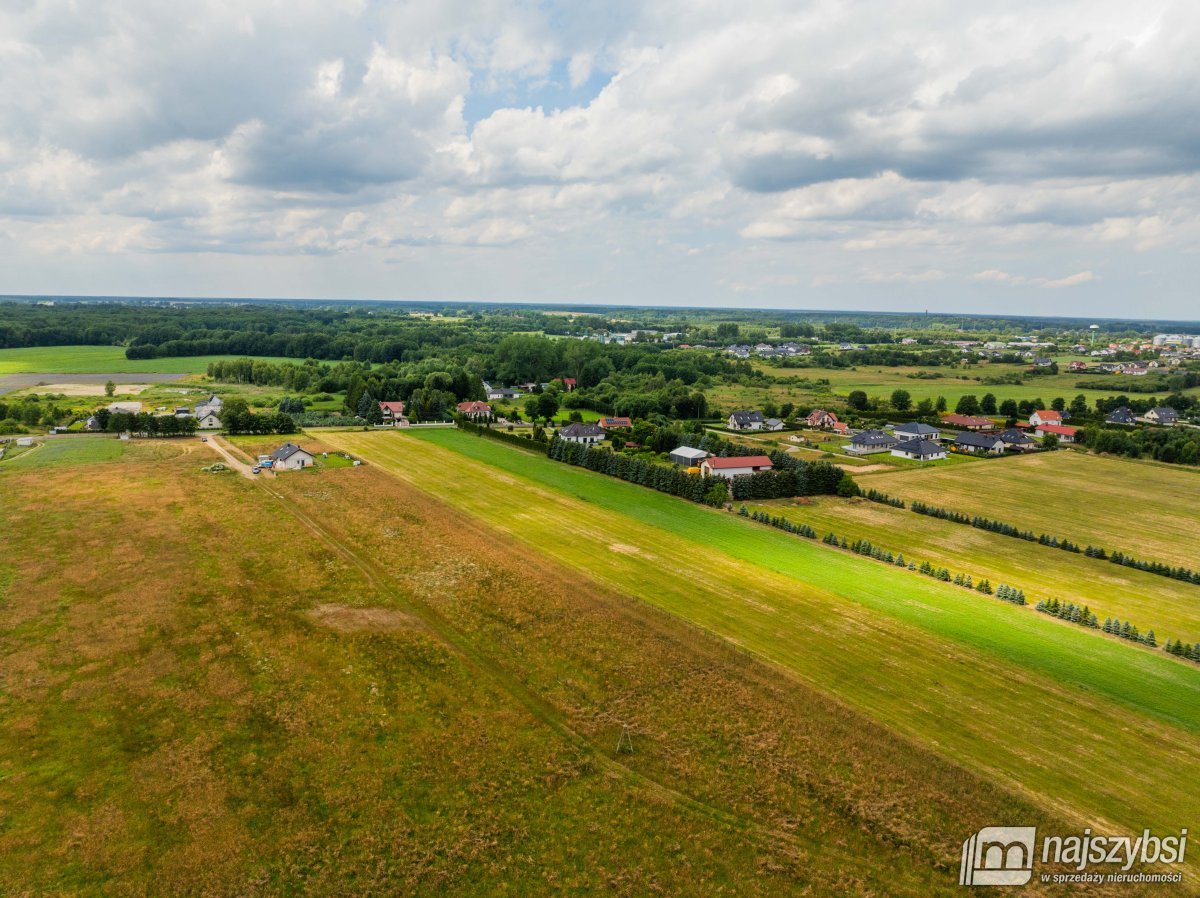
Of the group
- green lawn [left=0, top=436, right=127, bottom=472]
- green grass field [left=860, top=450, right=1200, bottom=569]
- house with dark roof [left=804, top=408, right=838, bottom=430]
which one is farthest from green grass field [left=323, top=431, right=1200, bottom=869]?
house with dark roof [left=804, top=408, right=838, bottom=430]

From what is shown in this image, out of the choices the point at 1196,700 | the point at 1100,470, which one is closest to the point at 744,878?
the point at 1196,700

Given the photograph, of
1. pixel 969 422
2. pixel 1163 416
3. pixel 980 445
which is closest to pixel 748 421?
pixel 980 445

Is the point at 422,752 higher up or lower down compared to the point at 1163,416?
lower down

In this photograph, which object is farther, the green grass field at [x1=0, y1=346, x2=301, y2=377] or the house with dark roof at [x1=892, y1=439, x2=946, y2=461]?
the green grass field at [x1=0, y1=346, x2=301, y2=377]

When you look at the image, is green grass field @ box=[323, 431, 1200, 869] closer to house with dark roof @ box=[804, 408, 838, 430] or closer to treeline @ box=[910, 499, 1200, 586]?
treeline @ box=[910, 499, 1200, 586]

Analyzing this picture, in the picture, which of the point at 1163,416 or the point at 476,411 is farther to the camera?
the point at 1163,416

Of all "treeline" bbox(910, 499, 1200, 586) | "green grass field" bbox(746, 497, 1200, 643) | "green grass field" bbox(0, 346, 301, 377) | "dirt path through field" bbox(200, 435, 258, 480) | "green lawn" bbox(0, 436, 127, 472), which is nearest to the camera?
"green grass field" bbox(746, 497, 1200, 643)

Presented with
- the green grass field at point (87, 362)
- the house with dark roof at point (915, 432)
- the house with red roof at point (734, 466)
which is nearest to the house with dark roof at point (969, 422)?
the house with dark roof at point (915, 432)

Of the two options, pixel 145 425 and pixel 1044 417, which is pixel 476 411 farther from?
pixel 1044 417
